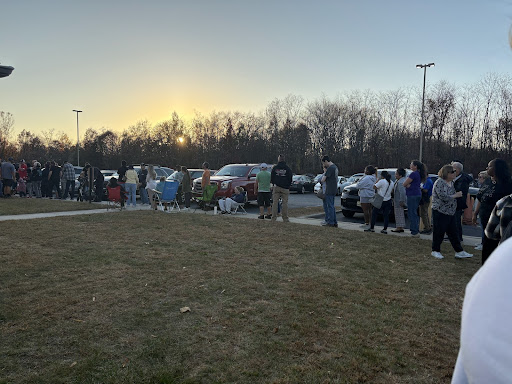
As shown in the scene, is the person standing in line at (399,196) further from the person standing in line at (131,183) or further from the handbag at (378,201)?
the person standing in line at (131,183)

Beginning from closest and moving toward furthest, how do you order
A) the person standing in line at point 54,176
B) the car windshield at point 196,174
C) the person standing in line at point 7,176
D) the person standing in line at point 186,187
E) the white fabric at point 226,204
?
1. the white fabric at point 226,204
2. the person standing in line at point 186,187
3. the person standing in line at point 7,176
4. the person standing in line at point 54,176
5. the car windshield at point 196,174

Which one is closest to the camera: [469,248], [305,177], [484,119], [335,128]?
[469,248]

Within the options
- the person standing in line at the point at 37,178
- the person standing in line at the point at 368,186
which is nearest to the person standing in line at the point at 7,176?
the person standing in line at the point at 37,178

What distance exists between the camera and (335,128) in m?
54.2

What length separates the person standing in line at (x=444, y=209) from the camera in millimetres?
6906

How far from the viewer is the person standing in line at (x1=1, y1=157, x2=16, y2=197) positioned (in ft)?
57.2

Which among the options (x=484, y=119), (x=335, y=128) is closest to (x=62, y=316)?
(x=484, y=119)

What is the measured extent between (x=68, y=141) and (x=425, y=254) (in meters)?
86.4

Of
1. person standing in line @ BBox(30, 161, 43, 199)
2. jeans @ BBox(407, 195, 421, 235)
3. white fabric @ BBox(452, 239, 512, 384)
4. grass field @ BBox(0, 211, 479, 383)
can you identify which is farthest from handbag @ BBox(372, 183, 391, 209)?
person standing in line @ BBox(30, 161, 43, 199)

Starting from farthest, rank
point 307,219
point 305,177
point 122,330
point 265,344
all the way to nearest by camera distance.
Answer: point 305,177 → point 307,219 → point 122,330 → point 265,344

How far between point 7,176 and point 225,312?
1772cm

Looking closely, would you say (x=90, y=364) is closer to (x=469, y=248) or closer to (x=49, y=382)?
(x=49, y=382)

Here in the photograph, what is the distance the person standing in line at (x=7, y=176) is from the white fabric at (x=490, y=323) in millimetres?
20472

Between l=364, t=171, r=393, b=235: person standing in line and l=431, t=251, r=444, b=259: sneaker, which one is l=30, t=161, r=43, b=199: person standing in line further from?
l=431, t=251, r=444, b=259: sneaker
